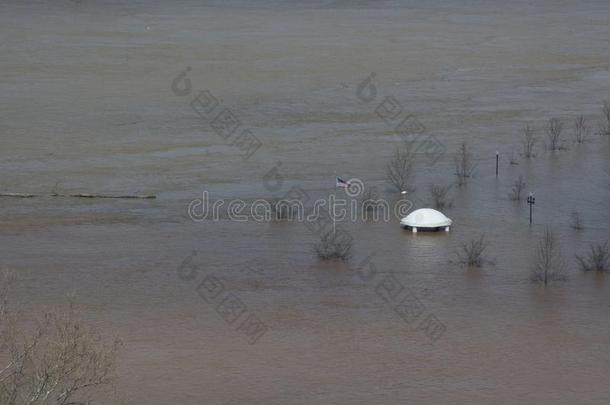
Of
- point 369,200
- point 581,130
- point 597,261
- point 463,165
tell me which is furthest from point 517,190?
point 581,130

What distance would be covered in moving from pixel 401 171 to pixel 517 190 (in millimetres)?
1625

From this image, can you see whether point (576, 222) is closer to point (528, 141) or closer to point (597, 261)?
point (597, 261)

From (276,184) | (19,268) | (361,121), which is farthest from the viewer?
(361,121)

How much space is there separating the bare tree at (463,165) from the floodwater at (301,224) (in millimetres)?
169

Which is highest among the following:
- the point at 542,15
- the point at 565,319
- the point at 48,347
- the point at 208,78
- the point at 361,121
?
the point at 542,15

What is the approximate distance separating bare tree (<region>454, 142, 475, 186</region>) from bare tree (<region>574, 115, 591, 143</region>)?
2344 mm

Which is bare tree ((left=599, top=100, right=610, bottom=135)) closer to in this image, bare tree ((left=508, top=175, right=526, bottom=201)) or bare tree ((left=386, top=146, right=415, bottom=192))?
bare tree ((left=386, top=146, right=415, bottom=192))

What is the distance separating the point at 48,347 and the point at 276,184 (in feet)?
29.3

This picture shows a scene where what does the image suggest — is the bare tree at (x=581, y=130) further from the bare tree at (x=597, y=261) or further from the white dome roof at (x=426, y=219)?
the bare tree at (x=597, y=261)

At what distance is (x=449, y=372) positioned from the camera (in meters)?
10.8

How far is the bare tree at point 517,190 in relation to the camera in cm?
1695

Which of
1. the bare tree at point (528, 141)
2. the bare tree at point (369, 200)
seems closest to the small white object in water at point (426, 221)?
the bare tree at point (369, 200)

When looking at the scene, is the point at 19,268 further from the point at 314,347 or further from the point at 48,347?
the point at 48,347

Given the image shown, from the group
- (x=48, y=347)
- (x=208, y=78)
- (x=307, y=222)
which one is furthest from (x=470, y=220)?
(x=208, y=78)
